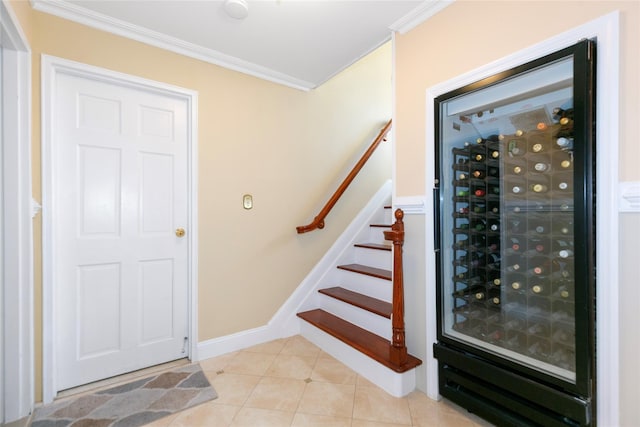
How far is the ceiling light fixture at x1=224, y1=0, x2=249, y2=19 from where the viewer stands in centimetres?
170

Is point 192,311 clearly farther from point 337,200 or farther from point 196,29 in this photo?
point 196,29

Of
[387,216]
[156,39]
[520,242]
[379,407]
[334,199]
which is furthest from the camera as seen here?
[387,216]

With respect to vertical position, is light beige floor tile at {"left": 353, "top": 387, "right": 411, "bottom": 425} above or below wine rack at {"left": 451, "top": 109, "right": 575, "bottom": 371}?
below

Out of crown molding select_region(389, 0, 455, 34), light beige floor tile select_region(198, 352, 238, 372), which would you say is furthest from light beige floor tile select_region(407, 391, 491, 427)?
crown molding select_region(389, 0, 455, 34)

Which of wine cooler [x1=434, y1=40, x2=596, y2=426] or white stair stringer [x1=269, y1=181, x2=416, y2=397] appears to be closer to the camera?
wine cooler [x1=434, y1=40, x2=596, y2=426]

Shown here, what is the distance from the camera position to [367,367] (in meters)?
1.96

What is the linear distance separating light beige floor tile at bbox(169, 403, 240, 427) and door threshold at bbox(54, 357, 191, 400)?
58 centimetres

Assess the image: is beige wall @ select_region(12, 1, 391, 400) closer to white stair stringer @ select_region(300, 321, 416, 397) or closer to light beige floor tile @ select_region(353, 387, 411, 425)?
white stair stringer @ select_region(300, 321, 416, 397)

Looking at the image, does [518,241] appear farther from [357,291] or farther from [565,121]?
[357,291]

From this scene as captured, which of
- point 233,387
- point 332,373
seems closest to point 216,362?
point 233,387

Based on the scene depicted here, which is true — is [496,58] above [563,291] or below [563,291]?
above

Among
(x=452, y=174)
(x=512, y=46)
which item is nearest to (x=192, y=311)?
(x=452, y=174)

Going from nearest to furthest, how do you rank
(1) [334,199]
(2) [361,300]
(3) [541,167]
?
(3) [541,167] → (2) [361,300] → (1) [334,199]

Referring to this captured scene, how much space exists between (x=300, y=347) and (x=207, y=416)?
3.11 feet
